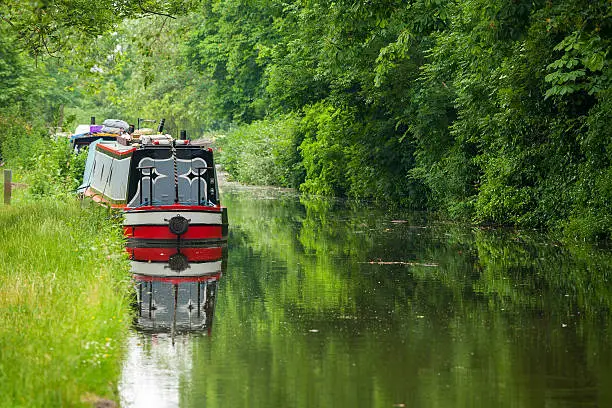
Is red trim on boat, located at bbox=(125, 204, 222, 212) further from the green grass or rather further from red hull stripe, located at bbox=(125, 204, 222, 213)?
the green grass

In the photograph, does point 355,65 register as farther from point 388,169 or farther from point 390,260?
point 390,260

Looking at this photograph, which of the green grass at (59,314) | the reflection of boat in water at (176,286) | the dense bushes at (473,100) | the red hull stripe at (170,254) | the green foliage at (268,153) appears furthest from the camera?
the green foliage at (268,153)

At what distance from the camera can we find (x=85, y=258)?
1628 cm

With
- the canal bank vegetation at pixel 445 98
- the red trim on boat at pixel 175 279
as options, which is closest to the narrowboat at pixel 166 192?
the canal bank vegetation at pixel 445 98

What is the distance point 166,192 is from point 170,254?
2895mm

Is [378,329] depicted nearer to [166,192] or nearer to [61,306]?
[61,306]

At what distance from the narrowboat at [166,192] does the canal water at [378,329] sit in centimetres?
67

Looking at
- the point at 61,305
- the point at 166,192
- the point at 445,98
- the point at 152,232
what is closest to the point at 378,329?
the point at 61,305

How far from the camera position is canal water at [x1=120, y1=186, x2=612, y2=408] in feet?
31.7

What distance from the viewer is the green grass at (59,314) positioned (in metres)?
8.58

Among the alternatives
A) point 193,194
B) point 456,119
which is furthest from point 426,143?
point 193,194

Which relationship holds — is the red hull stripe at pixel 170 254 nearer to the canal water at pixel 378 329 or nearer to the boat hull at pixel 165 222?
the canal water at pixel 378 329

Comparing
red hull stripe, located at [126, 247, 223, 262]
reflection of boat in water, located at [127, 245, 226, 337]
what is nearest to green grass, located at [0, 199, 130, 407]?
reflection of boat in water, located at [127, 245, 226, 337]

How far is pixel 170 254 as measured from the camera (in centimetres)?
2198
